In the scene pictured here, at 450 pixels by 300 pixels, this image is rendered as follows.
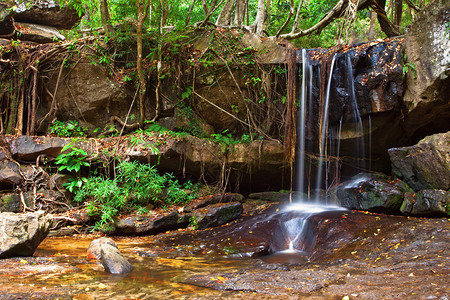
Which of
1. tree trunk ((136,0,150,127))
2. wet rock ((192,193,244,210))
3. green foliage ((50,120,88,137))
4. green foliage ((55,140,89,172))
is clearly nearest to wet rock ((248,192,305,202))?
wet rock ((192,193,244,210))

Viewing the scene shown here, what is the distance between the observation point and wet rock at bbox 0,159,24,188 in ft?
24.3

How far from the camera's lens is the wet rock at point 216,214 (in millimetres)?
7145

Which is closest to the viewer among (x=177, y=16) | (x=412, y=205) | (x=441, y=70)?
(x=412, y=205)

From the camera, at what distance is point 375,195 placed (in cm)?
660

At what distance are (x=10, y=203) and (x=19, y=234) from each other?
3.92 meters

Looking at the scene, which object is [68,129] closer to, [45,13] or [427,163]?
[45,13]

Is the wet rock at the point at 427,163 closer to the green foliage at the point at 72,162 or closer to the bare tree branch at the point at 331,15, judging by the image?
the bare tree branch at the point at 331,15

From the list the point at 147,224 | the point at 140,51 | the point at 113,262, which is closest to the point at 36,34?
the point at 140,51

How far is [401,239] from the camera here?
4660 mm

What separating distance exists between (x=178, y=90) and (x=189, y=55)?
101 cm

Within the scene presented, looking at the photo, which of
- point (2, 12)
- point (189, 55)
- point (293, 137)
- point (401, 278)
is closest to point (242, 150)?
point (293, 137)

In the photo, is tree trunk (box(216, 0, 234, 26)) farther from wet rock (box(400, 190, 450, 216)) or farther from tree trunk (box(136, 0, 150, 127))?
wet rock (box(400, 190, 450, 216))

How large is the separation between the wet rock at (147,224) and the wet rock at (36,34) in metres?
5.92

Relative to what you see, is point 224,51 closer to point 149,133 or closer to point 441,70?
point 149,133
